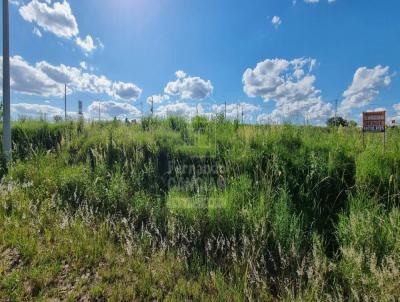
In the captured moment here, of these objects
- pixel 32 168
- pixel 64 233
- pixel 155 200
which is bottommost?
pixel 64 233

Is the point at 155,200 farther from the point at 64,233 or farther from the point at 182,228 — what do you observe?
the point at 64,233

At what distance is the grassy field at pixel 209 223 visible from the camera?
3.06m

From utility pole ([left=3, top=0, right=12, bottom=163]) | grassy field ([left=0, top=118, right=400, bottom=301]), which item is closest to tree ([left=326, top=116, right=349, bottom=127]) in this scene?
grassy field ([left=0, top=118, right=400, bottom=301])

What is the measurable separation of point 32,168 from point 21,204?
1597 millimetres

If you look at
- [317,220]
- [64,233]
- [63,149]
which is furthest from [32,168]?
[317,220]

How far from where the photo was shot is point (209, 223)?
4125mm

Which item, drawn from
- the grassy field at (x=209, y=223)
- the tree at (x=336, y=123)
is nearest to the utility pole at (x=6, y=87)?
the grassy field at (x=209, y=223)

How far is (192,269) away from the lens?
3.36 metres

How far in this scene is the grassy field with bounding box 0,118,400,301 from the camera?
3.06 m

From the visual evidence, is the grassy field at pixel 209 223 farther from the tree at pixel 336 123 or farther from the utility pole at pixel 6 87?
the tree at pixel 336 123

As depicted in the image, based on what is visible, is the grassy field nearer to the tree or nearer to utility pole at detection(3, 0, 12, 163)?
utility pole at detection(3, 0, 12, 163)

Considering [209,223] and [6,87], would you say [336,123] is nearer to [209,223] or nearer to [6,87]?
[209,223]

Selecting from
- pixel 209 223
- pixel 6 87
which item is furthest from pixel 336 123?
pixel 6 87

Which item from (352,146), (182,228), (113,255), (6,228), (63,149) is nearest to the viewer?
(113,255)
